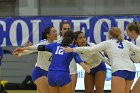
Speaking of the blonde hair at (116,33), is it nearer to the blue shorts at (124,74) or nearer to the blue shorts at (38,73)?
the blue shorts at (124,74)

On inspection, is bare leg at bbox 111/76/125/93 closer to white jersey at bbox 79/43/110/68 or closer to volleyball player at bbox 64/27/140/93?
volleyball player at bbox 64/27/140/93

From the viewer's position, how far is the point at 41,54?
653 centimetres

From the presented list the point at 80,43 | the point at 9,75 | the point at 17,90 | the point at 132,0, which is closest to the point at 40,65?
the point at 80,43

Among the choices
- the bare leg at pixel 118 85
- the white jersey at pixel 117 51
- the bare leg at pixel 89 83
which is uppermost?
the white jersey at pixel 117 51

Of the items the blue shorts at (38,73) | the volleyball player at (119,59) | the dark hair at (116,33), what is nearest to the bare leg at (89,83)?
the blue shorts at (38,73)

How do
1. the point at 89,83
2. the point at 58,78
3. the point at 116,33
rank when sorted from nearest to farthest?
the point at 58,78 < the point at 116,33 < the point at 89,83

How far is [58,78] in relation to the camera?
5.47m

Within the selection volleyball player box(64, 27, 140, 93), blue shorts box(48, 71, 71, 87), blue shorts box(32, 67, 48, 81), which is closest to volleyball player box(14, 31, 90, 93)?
blue shorts box(48, 71, 71, 87)

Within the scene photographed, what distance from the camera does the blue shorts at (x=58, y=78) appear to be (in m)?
5.48

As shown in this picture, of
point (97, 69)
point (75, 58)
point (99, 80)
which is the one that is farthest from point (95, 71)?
point (75, 58)

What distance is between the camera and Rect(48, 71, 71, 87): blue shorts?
18.0ft

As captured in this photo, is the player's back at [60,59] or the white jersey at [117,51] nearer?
the player's back at [60,59]

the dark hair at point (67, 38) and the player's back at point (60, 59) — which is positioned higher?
the dark hair at point (67, 38)

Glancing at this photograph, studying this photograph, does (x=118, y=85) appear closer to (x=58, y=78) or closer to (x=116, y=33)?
(x=116, y=33)
